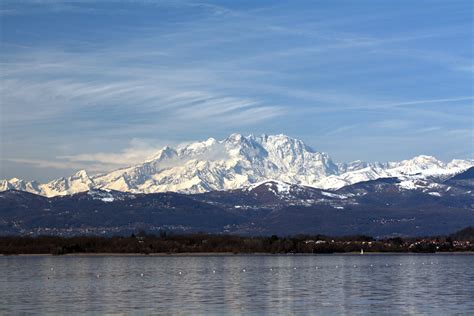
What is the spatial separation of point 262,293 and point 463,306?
83.7 ft

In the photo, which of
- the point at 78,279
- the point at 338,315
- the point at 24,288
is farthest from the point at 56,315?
the point at 78,279

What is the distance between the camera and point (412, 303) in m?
86.8

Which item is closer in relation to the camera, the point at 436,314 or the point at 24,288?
the point at 436,314

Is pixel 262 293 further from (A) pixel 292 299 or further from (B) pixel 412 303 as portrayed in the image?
(B) pixel 412 303

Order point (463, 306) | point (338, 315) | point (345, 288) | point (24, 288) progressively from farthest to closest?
point (24, 288), point (345, 288), point (463, 306), point (338, 315)

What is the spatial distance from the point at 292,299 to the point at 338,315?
54.7 ft

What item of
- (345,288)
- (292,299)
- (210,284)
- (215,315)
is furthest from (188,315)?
(210,284)

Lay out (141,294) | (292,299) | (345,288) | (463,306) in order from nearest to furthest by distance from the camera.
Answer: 1. (463,306)
2. (292,299)
3. (141,294)
4. (345,288)

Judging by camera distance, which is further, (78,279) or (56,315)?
(78,279)

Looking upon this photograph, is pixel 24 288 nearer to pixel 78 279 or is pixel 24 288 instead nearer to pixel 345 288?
pixel 78 279

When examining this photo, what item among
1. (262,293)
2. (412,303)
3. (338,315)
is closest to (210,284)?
(262,293)

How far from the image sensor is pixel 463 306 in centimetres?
8225

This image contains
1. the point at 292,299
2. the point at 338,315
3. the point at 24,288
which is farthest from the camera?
the point at 24,288

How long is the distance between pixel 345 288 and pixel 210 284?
18443mm
